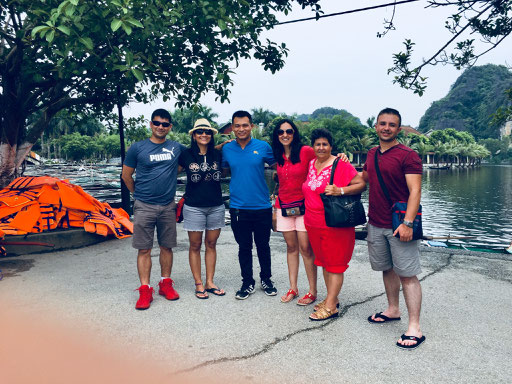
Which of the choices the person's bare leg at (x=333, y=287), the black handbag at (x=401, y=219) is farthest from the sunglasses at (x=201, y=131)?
the black handbag at (x=401, y=219)

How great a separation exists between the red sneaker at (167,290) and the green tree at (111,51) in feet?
7.62

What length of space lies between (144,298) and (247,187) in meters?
1.55

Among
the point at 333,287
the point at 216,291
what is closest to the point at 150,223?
the point at 216,291

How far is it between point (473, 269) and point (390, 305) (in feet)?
7.49

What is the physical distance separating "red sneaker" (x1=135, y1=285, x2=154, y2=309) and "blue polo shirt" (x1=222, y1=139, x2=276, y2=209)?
48.6 inches

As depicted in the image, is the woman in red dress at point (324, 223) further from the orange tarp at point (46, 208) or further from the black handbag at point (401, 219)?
the orange tarp at point (46, 208)

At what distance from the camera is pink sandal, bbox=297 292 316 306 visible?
405 centimetres

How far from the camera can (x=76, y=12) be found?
4.44 meters

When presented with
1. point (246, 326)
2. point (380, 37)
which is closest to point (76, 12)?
point (246, 326)

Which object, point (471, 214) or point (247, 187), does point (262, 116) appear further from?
point (247, 187)

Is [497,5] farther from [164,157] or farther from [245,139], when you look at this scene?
[164,157]

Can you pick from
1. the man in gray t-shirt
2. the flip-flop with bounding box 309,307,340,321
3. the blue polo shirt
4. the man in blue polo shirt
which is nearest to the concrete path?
the flip-flop with bounding box 309,307,340,321

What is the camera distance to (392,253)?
326 cm

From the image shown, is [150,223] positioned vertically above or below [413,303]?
above
